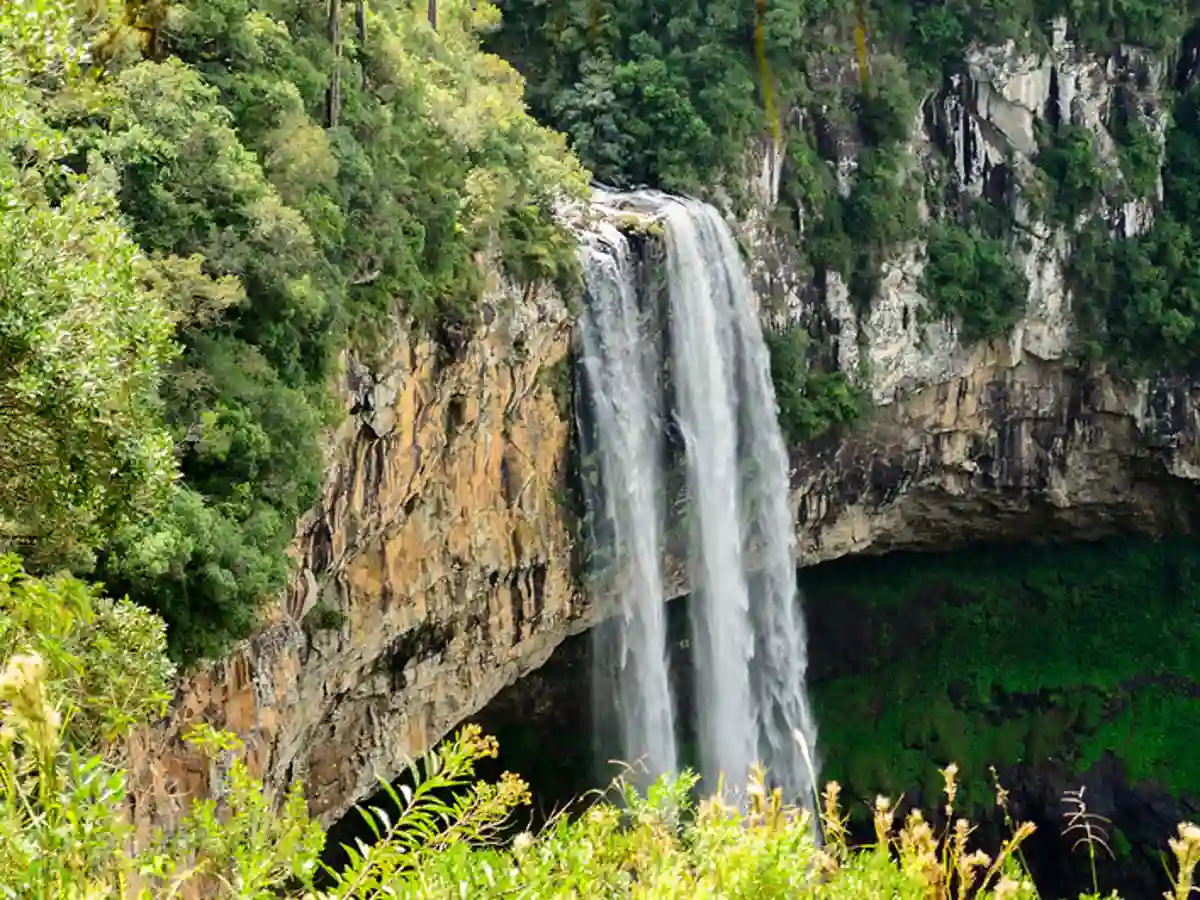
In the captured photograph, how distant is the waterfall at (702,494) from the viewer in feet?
44.5

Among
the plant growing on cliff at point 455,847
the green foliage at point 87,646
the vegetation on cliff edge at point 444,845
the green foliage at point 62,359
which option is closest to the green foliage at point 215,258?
the green foliage at point 62,359

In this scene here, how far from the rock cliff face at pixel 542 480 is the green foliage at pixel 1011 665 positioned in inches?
34.4

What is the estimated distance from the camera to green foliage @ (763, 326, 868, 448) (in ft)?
53.6

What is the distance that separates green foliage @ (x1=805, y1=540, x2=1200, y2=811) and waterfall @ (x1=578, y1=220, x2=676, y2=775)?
5.89m

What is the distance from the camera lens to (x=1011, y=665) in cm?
2058

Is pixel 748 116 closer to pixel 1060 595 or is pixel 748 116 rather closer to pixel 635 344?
pixel 635 344

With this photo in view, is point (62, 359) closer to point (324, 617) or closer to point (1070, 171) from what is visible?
point (324, 617)

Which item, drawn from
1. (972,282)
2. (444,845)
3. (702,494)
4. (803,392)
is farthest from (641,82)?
(444,845)

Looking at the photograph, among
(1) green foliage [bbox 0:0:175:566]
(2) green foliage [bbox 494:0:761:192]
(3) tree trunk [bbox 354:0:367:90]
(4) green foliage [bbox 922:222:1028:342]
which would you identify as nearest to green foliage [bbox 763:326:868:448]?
(4) green foliage [bbox 922:222:1028:342]

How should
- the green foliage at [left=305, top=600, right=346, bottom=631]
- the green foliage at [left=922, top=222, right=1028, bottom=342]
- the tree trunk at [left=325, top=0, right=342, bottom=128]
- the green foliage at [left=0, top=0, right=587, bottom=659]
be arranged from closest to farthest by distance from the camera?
1. the green foliage at [left=0, top=0, right=587, bottom=659]
2. the tree trunk at [left=325, top=0, right=342, bottom=128]
3. the green foliage at [left=305, top=600, right=346, bottom=631]
4. the green foliage at [left=922, top=222, right=1028, bottom=342]

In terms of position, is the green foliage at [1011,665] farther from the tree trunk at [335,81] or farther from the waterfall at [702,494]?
the tree trunk at [335,81]

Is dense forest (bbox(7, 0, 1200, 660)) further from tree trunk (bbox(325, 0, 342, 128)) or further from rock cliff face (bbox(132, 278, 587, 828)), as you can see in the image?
rock cliff face (bbox(132, 278, 587, 828))

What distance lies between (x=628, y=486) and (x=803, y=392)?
4.05 metres

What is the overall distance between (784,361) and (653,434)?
316 centimetres
